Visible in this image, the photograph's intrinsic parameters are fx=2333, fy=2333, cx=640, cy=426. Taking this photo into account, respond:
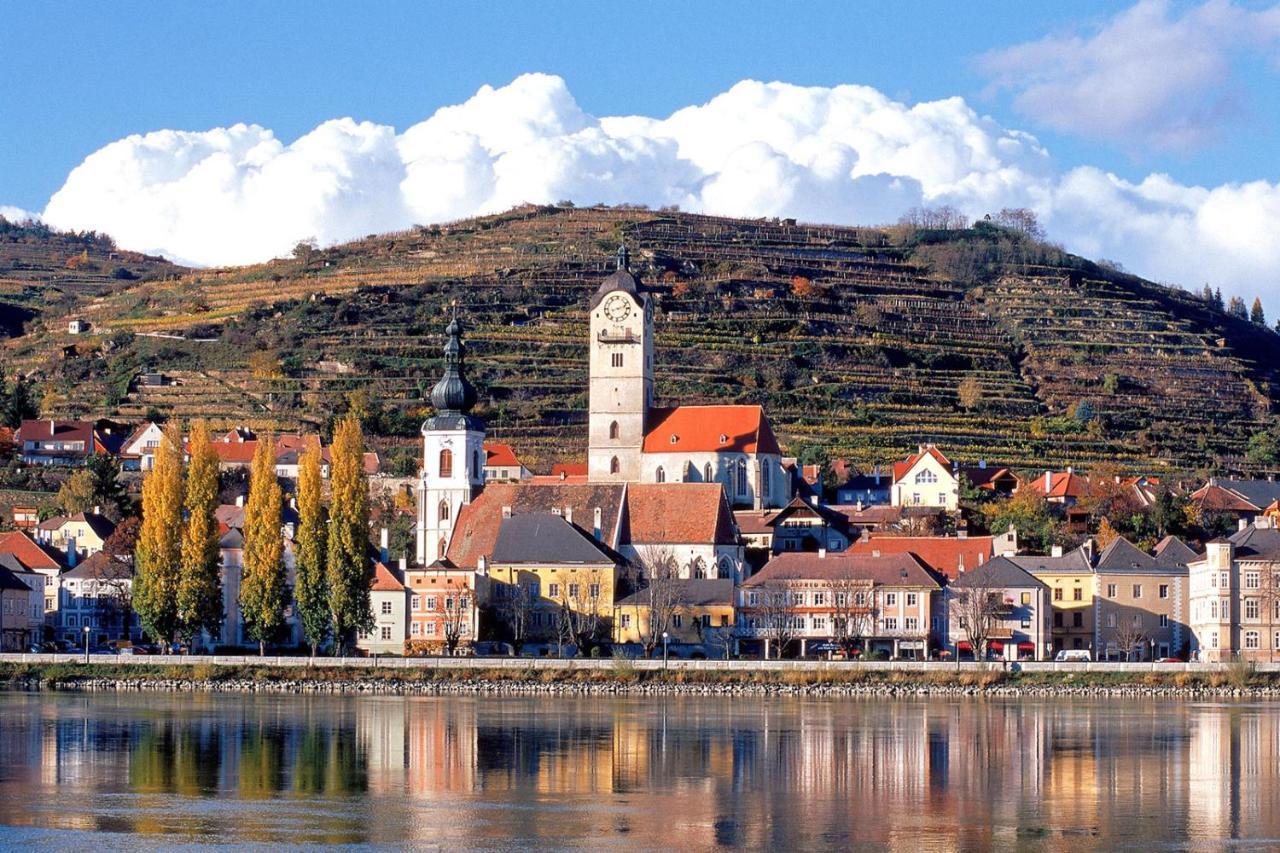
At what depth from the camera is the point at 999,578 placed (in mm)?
81125

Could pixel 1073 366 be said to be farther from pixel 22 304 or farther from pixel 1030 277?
pixel 22 304

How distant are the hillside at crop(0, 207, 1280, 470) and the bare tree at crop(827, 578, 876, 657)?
33.5 meters

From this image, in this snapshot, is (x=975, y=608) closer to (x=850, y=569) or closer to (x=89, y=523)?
(x=850, y=569)

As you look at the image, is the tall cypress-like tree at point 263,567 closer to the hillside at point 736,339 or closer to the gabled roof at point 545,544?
the gabled roof at point 545,544

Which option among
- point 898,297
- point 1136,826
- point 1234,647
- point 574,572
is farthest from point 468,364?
point 1136,826

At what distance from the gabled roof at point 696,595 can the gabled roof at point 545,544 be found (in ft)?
5.08

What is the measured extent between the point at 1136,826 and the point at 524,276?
10546cm

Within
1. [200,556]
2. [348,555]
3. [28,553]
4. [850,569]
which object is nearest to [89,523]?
[28,553]

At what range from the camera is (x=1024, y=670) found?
2803 inches

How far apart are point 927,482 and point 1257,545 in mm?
27136

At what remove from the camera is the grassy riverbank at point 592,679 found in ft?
230

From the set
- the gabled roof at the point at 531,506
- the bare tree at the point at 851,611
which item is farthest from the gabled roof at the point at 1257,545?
the gabled roof at the point at 531,506

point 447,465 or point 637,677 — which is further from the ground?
point 447,465

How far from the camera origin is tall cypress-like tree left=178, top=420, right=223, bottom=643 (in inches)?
2955
